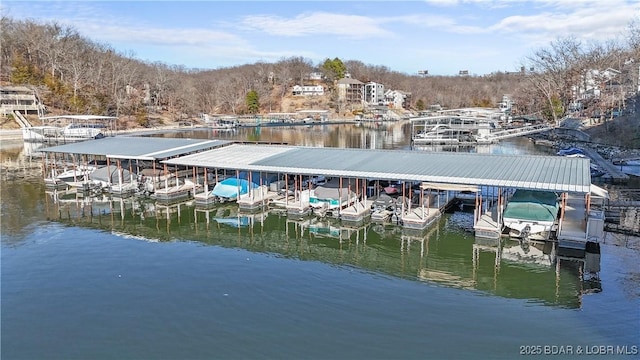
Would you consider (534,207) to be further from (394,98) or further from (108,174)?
(394,98)

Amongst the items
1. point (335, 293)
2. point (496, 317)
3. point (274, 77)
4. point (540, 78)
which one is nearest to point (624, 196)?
point (496, 317)

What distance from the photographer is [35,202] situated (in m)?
29.1

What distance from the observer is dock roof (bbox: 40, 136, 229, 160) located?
30028 mm

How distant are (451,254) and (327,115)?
9792 cm

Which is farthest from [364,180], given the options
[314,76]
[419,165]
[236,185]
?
[314,76]

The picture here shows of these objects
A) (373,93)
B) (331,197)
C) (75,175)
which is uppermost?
(373,93)

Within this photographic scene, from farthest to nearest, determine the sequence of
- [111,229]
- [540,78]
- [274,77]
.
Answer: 1. [274,77]
2. [540,78]
3. [111,229]

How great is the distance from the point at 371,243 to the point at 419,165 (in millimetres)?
5247

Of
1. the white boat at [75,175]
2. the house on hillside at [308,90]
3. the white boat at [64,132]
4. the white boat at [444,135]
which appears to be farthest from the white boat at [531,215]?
the house on hillside at [308,90]

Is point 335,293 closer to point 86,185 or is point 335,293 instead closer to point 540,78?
point 86,185

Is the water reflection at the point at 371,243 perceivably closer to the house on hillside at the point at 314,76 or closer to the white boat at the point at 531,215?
the white boat at the point at 531,215

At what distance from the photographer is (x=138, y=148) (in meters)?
32.4

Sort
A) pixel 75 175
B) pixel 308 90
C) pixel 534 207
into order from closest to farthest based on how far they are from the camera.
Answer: pixel 534 207 → pixel 75 175 → pixel 308 90

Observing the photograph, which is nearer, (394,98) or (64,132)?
(64,132)
